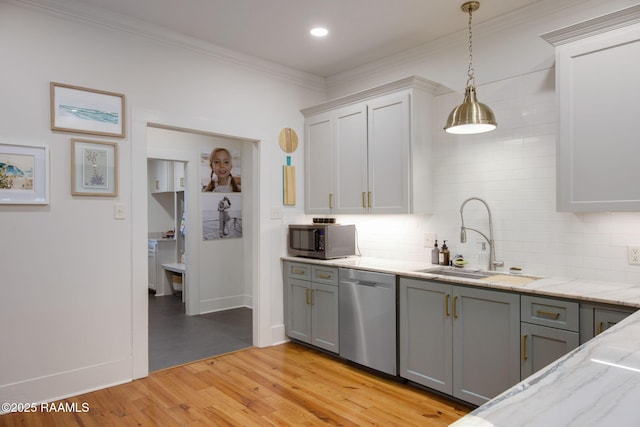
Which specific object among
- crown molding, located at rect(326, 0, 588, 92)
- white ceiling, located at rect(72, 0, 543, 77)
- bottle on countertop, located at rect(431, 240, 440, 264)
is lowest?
bottle on countertop, located at rect(431, 240, 440, 264)

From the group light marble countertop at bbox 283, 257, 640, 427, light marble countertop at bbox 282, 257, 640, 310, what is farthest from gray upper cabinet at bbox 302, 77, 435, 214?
light marble countertop at bbox 283, 257, 640, 427

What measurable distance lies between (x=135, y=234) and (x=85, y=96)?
1.09 meters

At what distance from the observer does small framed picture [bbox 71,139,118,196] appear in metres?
3.01

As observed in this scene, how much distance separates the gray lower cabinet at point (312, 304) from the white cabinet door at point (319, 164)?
67 centimetres

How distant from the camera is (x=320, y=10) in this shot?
3.11m

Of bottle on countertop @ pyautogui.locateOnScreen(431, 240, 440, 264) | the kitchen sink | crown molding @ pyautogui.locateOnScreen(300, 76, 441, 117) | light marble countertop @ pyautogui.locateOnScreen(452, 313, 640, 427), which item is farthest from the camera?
bottle on countertop @ pyautogui.locateOnScreen(431, 240, 440, 264)

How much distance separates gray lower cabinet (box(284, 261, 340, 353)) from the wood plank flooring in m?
0.30

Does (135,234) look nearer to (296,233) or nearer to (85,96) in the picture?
(85,96)

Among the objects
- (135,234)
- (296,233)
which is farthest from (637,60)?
(135,234)

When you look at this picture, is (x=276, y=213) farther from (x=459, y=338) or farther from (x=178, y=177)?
(x=178, y=177)

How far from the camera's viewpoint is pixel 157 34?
3.40 metres

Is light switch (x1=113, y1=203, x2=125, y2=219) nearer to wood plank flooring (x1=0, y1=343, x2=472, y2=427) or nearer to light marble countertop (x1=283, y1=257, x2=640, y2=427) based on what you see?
wood plank flooring (x1=0, y1=343, x2=472, y2=427)

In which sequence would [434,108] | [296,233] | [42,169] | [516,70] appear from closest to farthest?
[42,169]
[516,70]
[434,108]
[296,233]

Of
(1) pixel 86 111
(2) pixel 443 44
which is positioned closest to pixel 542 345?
(2) pixel 443 44
